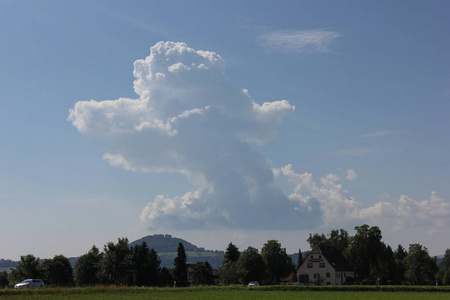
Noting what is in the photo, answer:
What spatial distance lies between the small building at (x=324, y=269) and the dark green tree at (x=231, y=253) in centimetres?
2251

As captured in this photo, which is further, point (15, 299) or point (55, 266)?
point (55, 266)

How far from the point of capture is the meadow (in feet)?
192

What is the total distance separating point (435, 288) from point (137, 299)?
157 feet

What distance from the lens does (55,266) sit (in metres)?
110

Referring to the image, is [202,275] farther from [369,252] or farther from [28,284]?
[28,284]

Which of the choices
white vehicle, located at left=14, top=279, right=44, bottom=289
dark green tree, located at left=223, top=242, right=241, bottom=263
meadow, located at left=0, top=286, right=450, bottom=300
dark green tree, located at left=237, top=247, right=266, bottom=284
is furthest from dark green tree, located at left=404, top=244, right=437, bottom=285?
white vehicle, located at left=14, top=279, right=44, bottom=289

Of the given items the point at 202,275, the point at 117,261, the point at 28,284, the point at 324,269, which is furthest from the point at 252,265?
the point at 28,284

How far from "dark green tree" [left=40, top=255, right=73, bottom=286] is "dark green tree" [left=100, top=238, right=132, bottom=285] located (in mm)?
21927

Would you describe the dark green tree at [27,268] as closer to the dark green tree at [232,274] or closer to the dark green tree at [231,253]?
the dark green tree at [232,274]

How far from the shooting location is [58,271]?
4350 inches

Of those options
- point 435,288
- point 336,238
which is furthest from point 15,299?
point 336,238

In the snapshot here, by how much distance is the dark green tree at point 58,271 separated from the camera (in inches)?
4294

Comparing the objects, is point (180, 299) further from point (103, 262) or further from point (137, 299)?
point (103, 262)

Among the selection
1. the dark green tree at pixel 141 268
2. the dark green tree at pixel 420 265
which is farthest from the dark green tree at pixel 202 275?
the dark green tree at pixel 420 265
